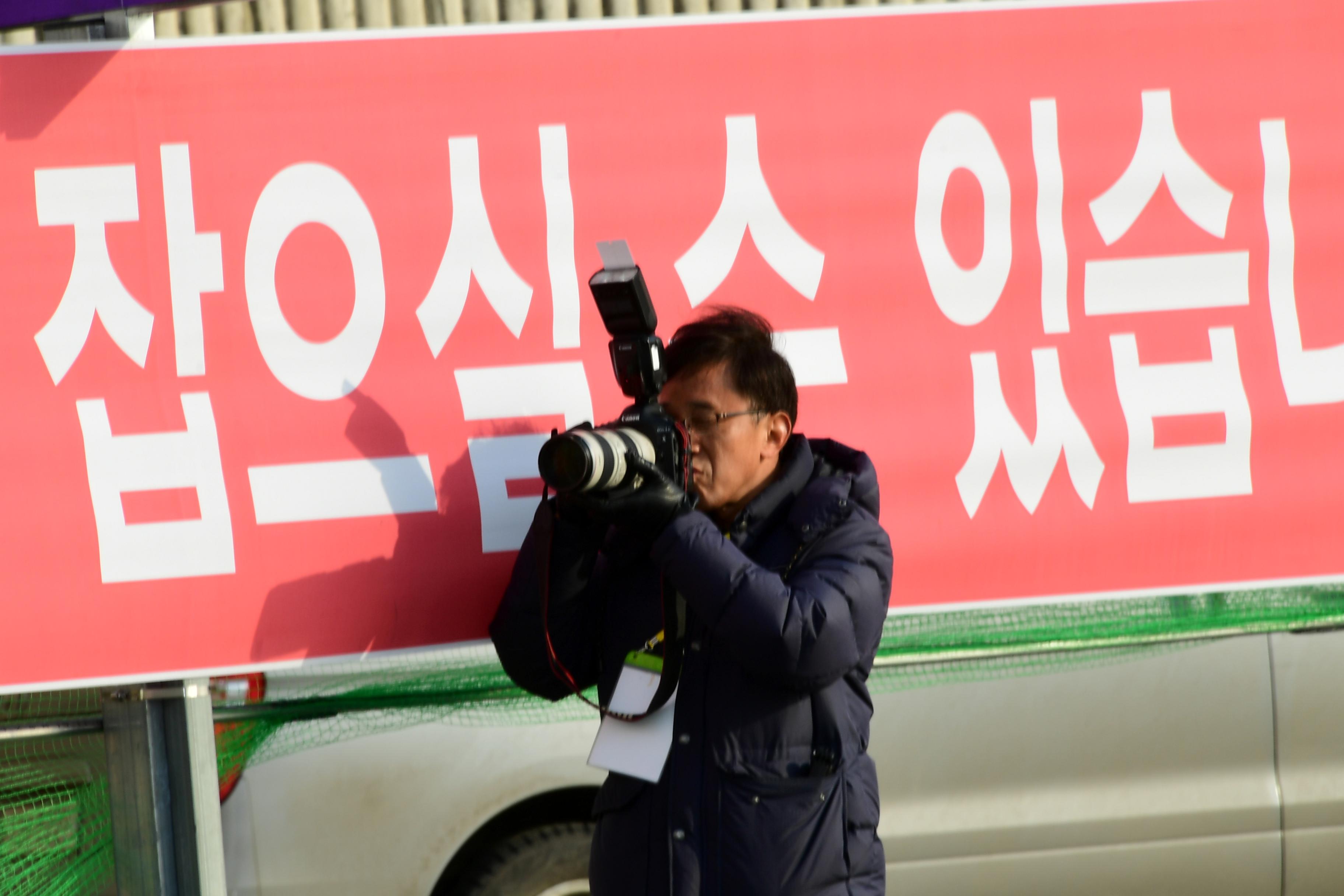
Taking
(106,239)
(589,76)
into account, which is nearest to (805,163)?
(589,76)

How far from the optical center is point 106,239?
214 centimetres

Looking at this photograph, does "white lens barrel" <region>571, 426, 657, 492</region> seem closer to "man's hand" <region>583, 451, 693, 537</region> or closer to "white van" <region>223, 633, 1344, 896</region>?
"man's hand" <region>583, 451, 693, 537</region>

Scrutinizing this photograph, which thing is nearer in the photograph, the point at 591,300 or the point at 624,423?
the point at 624,423

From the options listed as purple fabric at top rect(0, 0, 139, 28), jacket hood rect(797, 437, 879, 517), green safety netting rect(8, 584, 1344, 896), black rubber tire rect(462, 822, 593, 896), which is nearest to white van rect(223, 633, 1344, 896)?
black rubber tire rect(462, 822, 593, 896)

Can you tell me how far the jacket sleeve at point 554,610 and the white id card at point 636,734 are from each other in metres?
0.12

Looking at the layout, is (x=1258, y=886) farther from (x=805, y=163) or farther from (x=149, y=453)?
(x=149, y=453)

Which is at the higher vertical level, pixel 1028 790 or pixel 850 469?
pixel 850 469

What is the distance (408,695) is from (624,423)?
39.9 inches

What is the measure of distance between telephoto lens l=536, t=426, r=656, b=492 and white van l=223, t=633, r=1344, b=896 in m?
1.40

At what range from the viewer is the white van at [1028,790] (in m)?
2.91

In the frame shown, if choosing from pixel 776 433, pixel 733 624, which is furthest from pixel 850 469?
pixel 733 624

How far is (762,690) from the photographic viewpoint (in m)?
1.86

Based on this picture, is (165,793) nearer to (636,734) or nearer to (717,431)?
(636,734)

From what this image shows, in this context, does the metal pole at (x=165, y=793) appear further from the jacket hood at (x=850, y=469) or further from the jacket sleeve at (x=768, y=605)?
the jacket hood at (x=850, y=469)
